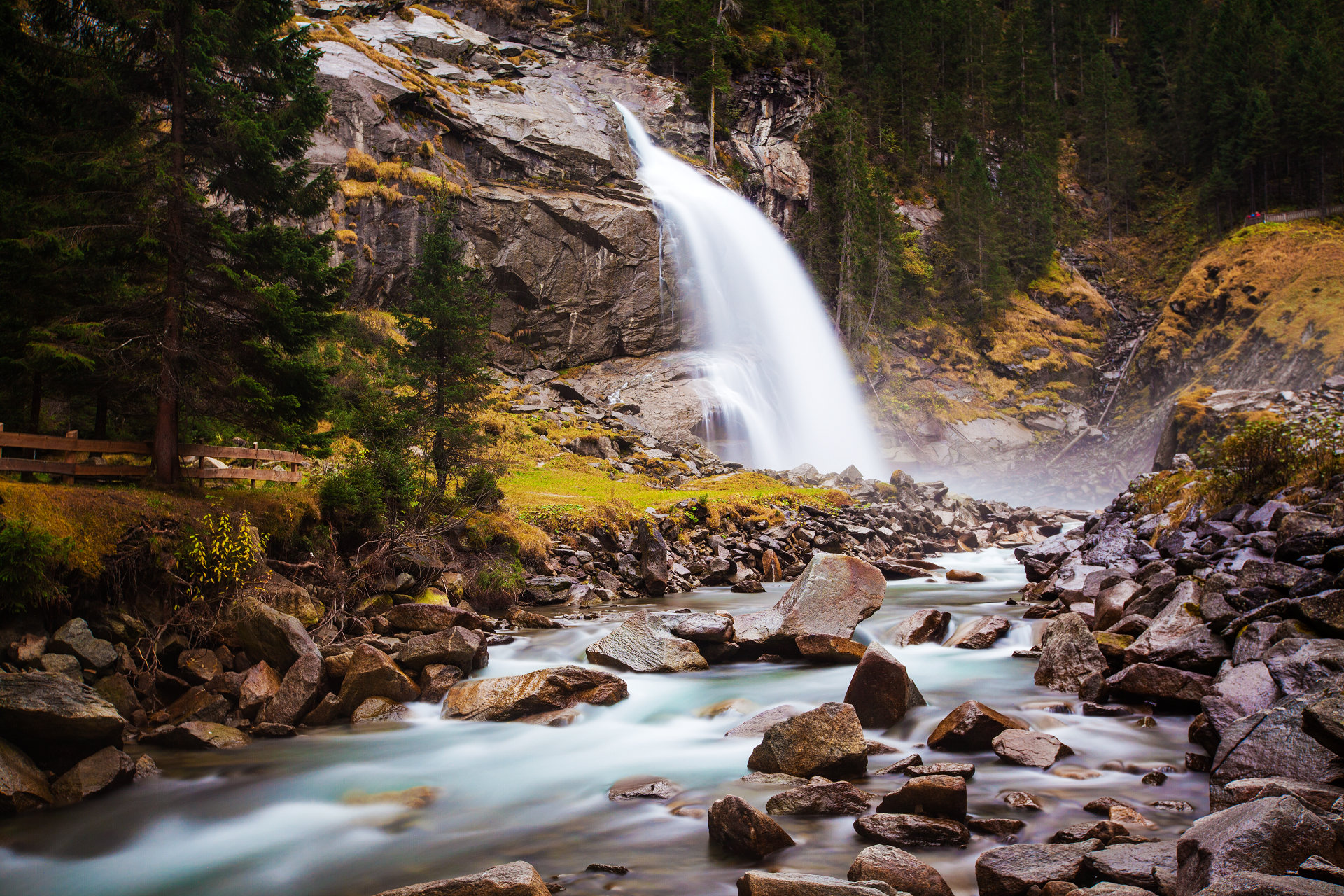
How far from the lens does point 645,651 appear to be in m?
10.5

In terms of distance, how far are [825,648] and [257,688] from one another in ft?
24.5

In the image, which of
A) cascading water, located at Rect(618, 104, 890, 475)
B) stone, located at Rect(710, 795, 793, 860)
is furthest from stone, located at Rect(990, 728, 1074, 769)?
cascading water, located at Rect(618, 104, 890, 475)

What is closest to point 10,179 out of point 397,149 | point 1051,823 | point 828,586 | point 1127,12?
point 828,586

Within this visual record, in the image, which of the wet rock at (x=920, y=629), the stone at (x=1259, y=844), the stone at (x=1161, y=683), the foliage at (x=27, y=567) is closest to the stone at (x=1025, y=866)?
the stone at (x=1259, y=844)

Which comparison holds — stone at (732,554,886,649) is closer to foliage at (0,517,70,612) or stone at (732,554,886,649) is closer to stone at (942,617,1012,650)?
stone at (942,617,1012,650)

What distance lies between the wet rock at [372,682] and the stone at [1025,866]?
7.23 metres

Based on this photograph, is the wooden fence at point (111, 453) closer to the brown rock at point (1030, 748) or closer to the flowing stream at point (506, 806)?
the flowing stream at point (506, 806)

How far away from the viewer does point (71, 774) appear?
6484mm

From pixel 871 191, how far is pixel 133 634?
53958 mm

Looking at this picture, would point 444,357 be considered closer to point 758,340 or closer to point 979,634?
point 979,634

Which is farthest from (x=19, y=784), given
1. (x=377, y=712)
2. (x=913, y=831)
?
(x=913, y=831)

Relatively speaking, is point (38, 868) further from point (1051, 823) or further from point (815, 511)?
point (815, 511)

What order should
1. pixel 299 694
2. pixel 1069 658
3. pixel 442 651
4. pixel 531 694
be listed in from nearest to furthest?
pixel 1069 658 → pixel 299 694 → pixel 531 694 → pixel 442 651

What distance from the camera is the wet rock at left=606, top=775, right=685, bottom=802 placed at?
21.8 feet
